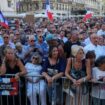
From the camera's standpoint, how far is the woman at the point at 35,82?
21.9 feet

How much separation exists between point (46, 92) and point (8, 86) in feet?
2.57

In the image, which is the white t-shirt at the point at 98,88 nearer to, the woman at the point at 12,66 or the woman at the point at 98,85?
the woman at the point at 98,85

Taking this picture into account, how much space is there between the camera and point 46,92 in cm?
689

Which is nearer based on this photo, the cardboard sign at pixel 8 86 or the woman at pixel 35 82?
the cardboard sign at pixel 8 86

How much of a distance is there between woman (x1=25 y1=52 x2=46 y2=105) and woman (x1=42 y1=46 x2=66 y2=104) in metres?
0.14

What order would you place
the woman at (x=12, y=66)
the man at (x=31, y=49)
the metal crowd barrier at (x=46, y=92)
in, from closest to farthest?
the metal crowd barrier at (x=46, y=92), the woman at (x=12, y=66), the man at (x=31, y=49)

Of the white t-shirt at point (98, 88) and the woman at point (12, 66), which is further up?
the woman at point (12, 66)

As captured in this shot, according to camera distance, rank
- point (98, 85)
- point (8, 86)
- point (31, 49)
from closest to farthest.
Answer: point (98, 85) < point (8, 86) < point (31, 49)

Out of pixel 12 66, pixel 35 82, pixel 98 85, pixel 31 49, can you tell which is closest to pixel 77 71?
pixel 98 85

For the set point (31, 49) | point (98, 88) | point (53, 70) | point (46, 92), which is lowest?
point (46, 92)

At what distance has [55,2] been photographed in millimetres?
92500

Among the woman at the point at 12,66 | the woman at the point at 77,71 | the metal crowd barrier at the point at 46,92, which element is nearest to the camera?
the woman at the point at 77,71

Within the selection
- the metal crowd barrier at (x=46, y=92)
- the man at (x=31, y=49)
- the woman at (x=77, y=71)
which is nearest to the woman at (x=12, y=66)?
the metal crowd barrier at (x=46, y=92)

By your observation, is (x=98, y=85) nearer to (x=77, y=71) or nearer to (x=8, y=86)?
(x=77, y=71)
